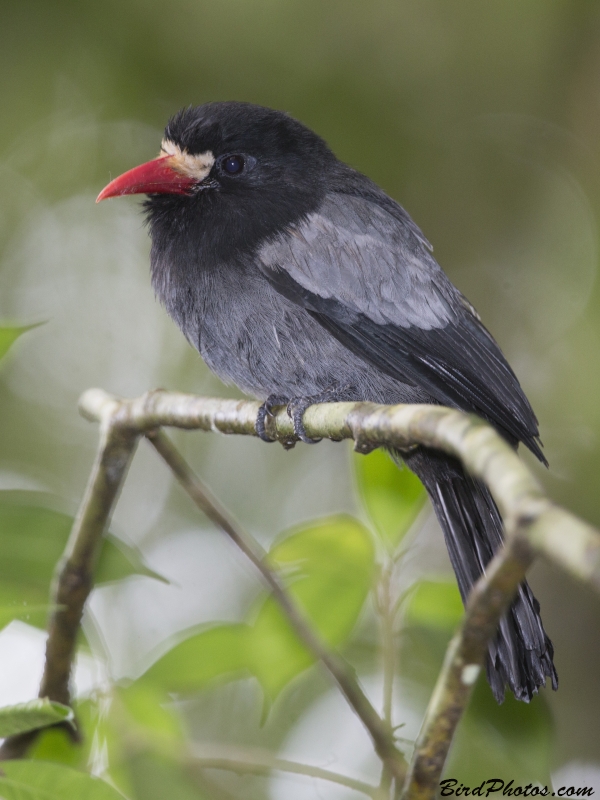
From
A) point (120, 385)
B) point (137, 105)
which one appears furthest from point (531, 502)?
point (137, 105)

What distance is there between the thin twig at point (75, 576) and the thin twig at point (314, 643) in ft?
0.41

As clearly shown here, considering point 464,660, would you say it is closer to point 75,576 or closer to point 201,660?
point 201,660

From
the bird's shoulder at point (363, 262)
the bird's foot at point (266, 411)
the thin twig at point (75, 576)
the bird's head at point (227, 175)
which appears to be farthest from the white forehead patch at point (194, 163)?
the thin twig at point (75, 576)

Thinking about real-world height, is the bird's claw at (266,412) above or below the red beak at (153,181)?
below

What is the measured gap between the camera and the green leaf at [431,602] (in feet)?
5.01

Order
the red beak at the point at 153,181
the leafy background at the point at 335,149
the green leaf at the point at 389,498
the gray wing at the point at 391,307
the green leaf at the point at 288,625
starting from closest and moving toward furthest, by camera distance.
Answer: the green leaf at the point at 288,625
the green leaf at the point at 389,498
the gray wing at the point at 391,307
the red beak at the point at 153,181
the leafy background at the point at 335,149

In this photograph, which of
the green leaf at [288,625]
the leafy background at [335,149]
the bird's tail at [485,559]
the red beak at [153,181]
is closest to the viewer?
the green leaf at [288,625]

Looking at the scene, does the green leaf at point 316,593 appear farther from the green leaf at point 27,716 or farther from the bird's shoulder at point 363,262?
the bird's shoulder at point 363,262

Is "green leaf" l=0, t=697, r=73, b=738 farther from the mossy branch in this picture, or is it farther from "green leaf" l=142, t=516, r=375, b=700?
"green leaf" l=142, t=516, r=375, b=700

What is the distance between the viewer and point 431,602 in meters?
1.53

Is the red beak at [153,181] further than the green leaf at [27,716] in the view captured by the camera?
Yes

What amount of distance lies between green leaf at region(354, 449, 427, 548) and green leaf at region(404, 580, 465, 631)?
4.4 inches

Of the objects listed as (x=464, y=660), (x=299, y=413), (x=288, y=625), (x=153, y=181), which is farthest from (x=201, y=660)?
(x=153, y=181)

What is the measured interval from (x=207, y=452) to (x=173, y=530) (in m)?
0.45
